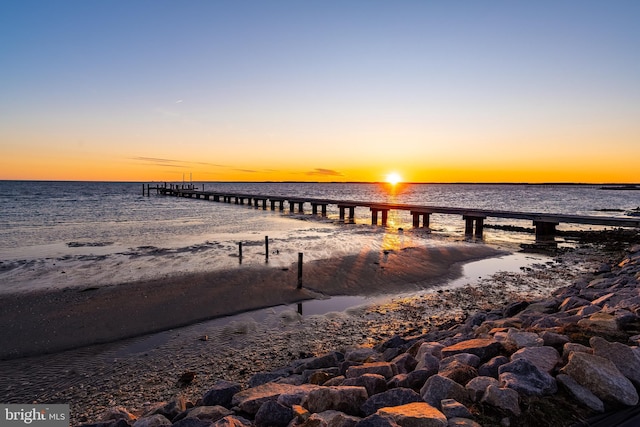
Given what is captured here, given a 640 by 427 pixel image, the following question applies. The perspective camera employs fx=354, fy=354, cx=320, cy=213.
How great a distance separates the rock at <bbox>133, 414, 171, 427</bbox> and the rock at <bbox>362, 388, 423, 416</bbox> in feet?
7.11

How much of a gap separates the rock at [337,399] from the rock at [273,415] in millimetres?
248

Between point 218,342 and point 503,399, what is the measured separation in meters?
5.92

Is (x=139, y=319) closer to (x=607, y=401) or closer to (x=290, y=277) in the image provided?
(x=290, y=277)

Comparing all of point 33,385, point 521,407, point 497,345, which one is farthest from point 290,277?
point 521,407

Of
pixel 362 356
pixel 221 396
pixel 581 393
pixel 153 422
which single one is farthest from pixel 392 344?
pixel 153 422

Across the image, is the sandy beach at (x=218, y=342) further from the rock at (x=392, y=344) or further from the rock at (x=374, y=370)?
the rock at (x=374, y=370)

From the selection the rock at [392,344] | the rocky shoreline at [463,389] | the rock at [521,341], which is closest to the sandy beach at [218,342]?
the rock at [392,344]

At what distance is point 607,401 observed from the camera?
3320mm

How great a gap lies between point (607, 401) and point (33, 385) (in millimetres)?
8062

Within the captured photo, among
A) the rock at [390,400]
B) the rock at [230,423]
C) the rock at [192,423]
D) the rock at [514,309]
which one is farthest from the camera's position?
the rock at [514,309]

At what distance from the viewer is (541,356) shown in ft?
13.0

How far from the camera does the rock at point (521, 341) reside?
4426 millimetres

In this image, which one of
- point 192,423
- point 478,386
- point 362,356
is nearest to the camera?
point 478,386

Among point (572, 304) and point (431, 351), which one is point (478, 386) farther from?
point (572, 304)
